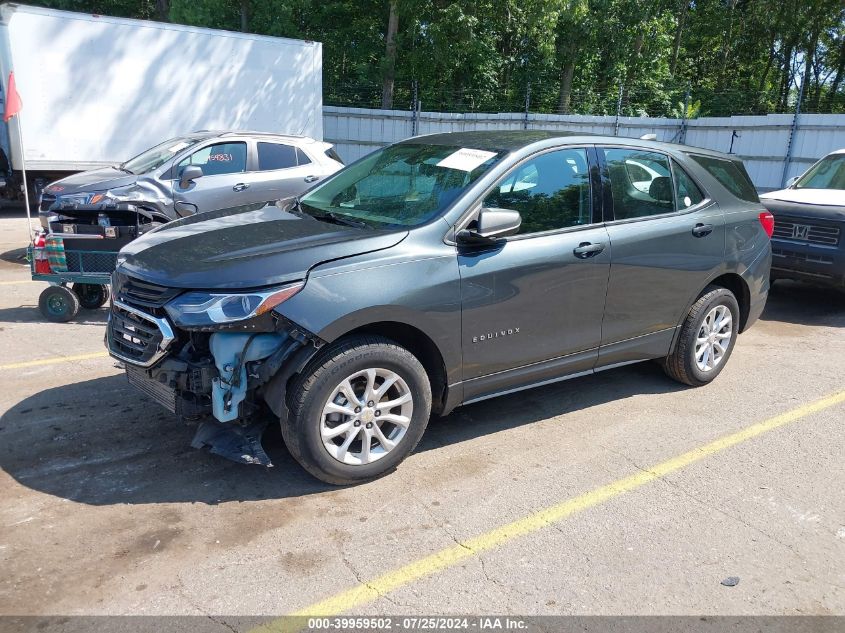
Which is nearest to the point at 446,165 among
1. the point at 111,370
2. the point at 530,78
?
the point at 111,370

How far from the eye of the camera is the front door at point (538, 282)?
4.20 metres

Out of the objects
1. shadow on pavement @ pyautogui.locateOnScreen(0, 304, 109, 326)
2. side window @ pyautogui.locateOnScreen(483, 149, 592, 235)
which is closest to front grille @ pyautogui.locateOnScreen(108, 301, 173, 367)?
side window @ pyautogui.locateOnScreen(483, 149, 592, 235)

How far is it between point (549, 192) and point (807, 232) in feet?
16.6

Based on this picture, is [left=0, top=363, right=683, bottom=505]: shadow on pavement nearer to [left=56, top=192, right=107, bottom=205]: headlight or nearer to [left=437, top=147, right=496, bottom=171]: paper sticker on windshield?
[left=437, top=147, right=496, bottom=171]: paper sticker on windshield

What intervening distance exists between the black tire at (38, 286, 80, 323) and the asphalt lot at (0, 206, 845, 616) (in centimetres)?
155

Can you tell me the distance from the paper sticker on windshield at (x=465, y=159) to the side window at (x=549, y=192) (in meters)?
0.22

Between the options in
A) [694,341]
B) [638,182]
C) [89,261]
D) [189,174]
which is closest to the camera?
[638,182]

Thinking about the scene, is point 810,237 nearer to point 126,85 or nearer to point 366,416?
point 366,416

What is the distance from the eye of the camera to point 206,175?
931 centimetres

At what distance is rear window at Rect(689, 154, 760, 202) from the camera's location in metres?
5.65

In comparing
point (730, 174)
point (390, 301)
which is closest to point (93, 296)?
point (390, 301)

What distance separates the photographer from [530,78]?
966 inches

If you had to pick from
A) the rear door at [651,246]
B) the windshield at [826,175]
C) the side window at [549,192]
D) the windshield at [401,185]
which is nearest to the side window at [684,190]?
the rear door at [651,246]

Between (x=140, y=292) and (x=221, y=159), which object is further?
(x=221, y=159)
